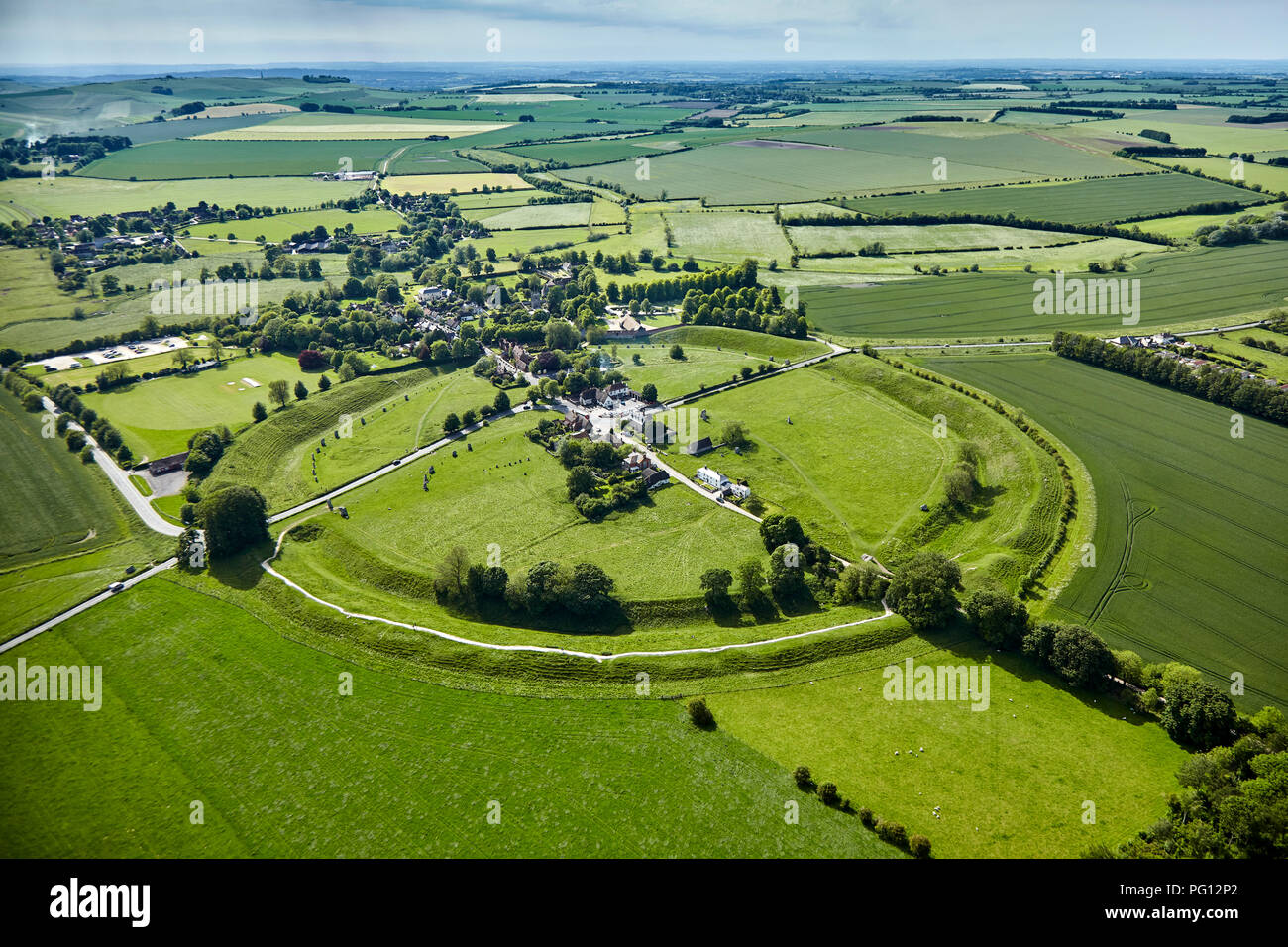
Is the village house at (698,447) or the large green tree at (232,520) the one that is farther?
the village house at (698,447)

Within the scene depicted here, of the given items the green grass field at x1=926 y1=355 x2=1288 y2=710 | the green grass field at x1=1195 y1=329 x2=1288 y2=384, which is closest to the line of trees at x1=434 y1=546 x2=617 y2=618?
the green grass field at x1=926 y1=355 x2=1288 y2=710

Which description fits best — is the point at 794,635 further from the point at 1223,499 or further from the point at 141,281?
the point at 141,281

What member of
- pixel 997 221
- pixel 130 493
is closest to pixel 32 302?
pixel 130 493

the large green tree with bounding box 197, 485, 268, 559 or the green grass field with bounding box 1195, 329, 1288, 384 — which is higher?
the green grass field with bounding box 1195, 329, 1288, 384

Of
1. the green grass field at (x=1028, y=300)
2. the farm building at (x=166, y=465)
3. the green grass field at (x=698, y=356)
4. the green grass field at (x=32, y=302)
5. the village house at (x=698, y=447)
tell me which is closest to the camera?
the farm building at (x=166, y=465)

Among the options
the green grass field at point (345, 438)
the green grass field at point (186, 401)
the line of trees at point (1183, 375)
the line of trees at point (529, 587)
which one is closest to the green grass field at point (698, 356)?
the green grass field at point (345, 438)

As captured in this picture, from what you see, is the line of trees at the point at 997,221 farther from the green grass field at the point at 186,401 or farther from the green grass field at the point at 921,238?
the green grass field at the point at 186,401

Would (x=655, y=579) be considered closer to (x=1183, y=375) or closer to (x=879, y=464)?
(x=879, y=464)

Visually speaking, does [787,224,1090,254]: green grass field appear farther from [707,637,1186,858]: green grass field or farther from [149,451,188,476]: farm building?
[149,451,188,476]: farm building
